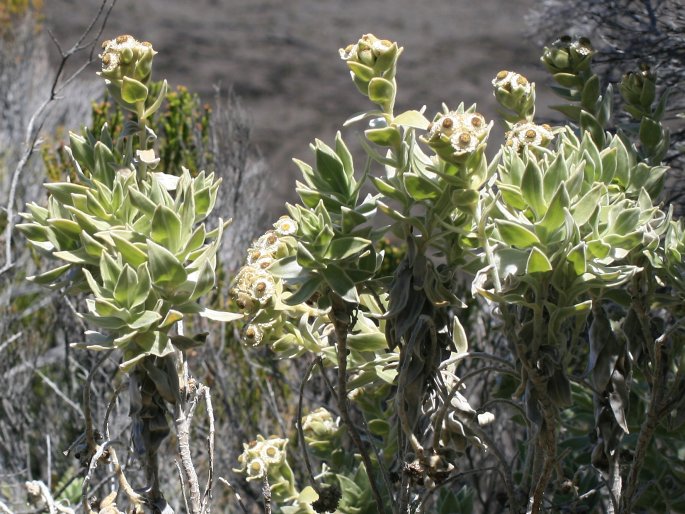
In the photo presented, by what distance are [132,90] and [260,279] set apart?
36 cm

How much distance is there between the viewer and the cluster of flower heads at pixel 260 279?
54.4 inches

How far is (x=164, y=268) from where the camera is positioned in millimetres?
1251

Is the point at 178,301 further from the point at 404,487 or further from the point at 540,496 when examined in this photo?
the point at 540,496

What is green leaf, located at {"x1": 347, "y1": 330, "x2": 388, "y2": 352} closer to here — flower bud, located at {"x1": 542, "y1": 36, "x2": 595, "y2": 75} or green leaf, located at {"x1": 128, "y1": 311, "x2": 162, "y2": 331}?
green leaf, located at {"x1": 128, "y1": 311, "x2": 162, "y2": 331}

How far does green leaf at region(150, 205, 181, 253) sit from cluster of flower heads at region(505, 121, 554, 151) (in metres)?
0.52

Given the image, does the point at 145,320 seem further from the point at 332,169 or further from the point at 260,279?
the point at 332,169

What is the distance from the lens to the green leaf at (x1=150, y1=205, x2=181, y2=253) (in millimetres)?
1258

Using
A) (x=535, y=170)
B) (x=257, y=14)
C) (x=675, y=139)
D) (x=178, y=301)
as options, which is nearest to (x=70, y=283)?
(x=178, y=301)

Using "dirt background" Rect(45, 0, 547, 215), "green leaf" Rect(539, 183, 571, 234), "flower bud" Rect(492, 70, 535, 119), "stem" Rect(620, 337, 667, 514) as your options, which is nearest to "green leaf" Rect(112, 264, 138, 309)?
"green leaf" Rect(539, 183, 571, 234)

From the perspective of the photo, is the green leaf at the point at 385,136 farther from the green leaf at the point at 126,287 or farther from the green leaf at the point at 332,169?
the green leaf at the point at 126,287

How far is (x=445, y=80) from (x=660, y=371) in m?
6.93

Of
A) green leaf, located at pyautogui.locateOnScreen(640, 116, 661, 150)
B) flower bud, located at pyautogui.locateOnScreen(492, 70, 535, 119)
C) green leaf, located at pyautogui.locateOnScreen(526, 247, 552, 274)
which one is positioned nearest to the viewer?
green leaf, located at pyautogui.locateOnScreen(526, 247, 552, 274)

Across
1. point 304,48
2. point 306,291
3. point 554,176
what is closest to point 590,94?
point 554,176

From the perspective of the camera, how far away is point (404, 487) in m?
1.42
